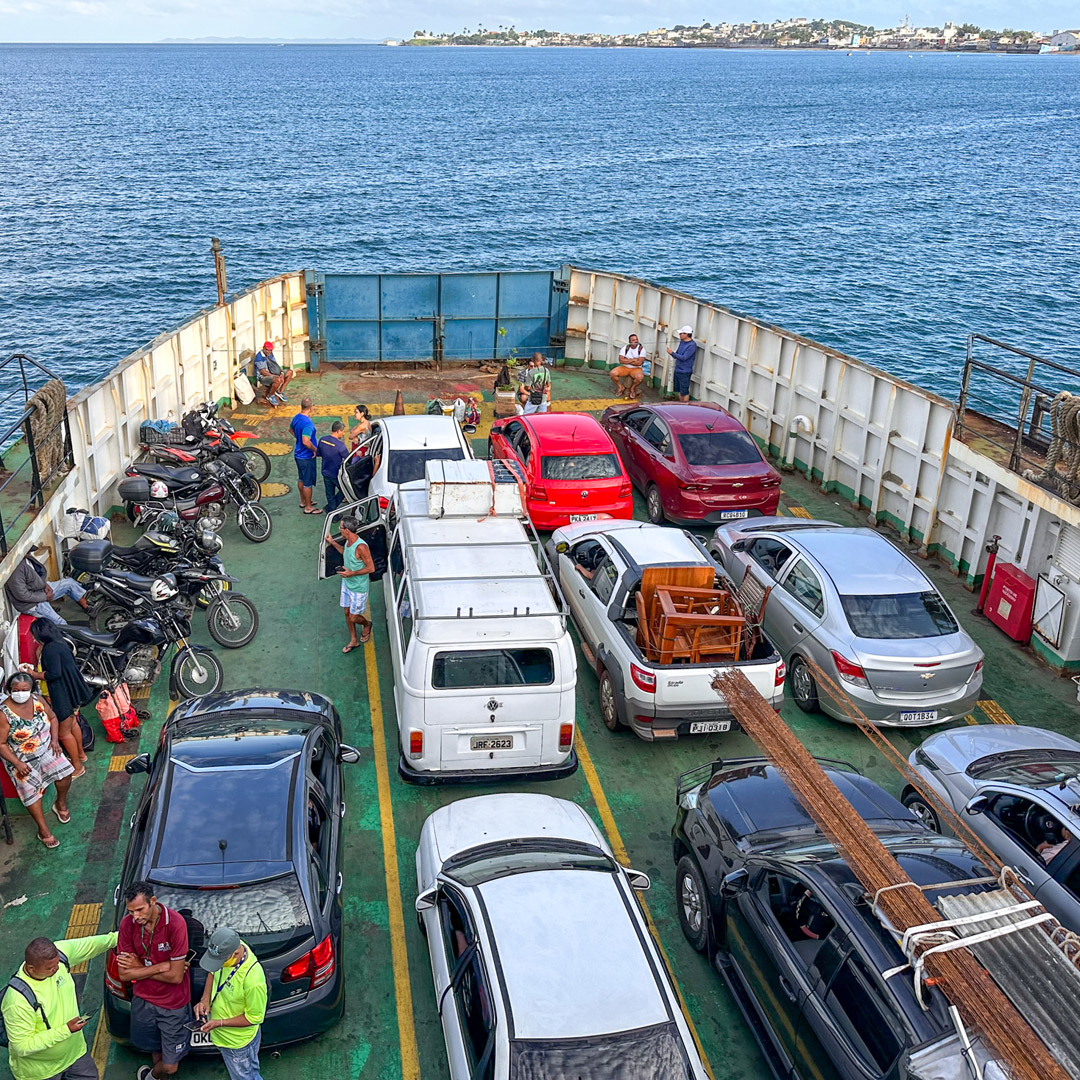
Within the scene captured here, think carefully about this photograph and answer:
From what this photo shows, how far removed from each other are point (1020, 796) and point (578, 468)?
7.33 meters

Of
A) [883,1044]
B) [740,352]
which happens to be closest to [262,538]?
[740,352]

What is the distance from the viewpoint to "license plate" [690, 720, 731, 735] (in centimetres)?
998

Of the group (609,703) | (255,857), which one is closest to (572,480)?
(609,703)

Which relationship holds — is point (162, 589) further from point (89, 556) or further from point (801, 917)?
point (801, 917)

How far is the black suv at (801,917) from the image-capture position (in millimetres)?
5762

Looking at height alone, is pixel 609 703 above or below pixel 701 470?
below

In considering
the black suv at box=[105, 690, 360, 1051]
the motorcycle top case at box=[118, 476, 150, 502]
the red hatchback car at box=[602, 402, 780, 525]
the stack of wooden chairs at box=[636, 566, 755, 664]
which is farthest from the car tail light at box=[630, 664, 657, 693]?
the motorcycle top case at box=[118, 476, 150, 502]

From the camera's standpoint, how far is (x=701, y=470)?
14.2 meters

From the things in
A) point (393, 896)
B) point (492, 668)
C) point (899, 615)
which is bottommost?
point (393, 896)

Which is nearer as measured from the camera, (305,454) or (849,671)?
(849,671)

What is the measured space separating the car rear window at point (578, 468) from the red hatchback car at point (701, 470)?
936 millimetres

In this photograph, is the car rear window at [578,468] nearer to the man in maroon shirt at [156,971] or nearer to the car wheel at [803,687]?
the car wheel at [803,687]

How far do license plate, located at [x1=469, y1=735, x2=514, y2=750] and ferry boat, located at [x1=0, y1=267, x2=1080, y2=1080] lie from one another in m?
0.69

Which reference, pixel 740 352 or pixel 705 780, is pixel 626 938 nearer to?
pixel 705 780
